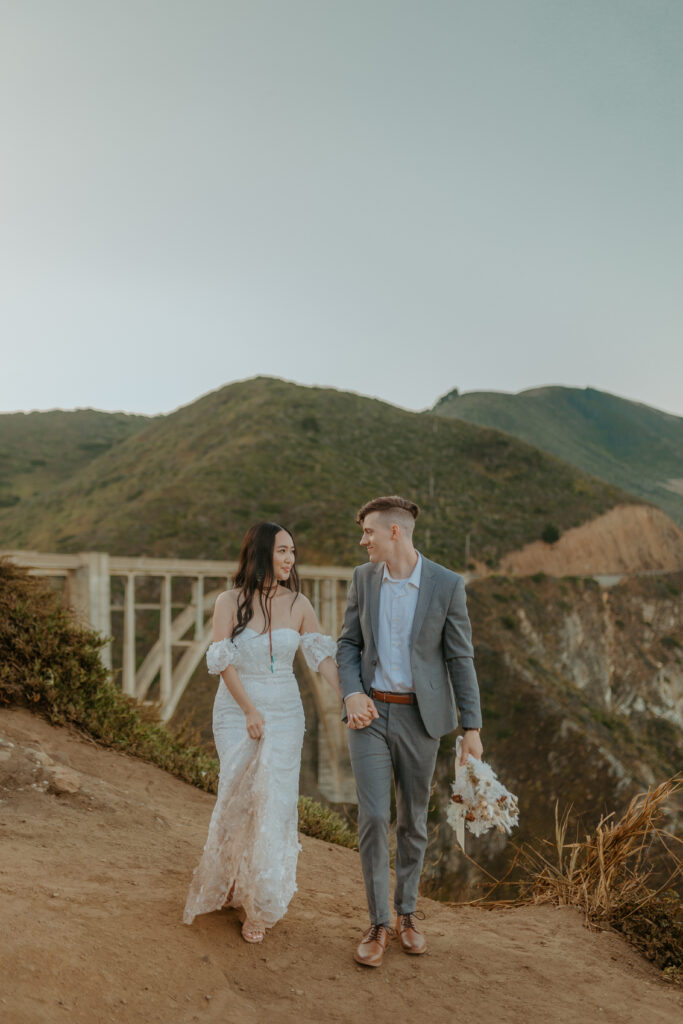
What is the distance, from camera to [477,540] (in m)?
44.4

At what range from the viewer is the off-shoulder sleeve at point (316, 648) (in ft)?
12.4

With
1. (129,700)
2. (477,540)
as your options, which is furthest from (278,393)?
(129,700)

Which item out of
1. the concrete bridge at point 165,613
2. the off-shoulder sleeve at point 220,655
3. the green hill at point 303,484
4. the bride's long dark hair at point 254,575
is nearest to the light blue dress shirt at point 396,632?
the bride's long dark hair at point 254,575

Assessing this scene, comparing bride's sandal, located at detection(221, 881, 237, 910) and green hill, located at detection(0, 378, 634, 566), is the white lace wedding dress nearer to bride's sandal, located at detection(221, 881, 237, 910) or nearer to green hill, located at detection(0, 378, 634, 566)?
bride's sandal, located at detection(221, 881, 237, 910)

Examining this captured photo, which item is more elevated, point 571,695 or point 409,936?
point 409,936

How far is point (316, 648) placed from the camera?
12.3 ft

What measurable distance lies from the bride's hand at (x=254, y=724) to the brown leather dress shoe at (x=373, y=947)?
3.43 feet

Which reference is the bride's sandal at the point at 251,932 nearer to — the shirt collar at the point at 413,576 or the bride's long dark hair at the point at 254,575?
the bride's long dark hair at the point at 254,575

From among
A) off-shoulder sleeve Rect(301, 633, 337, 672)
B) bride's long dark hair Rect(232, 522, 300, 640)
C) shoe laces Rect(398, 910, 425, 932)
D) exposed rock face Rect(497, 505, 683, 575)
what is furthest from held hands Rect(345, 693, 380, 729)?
exposed rock face Rect(497, 505, 683, 575)

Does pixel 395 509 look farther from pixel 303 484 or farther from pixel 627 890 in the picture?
pixel 303 484

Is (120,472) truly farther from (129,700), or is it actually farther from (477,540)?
(129,700)

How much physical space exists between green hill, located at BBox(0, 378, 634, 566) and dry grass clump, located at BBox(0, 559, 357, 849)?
3096 centimetres

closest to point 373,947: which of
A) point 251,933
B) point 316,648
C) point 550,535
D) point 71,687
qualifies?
point 251,933

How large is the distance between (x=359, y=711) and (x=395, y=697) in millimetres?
208
